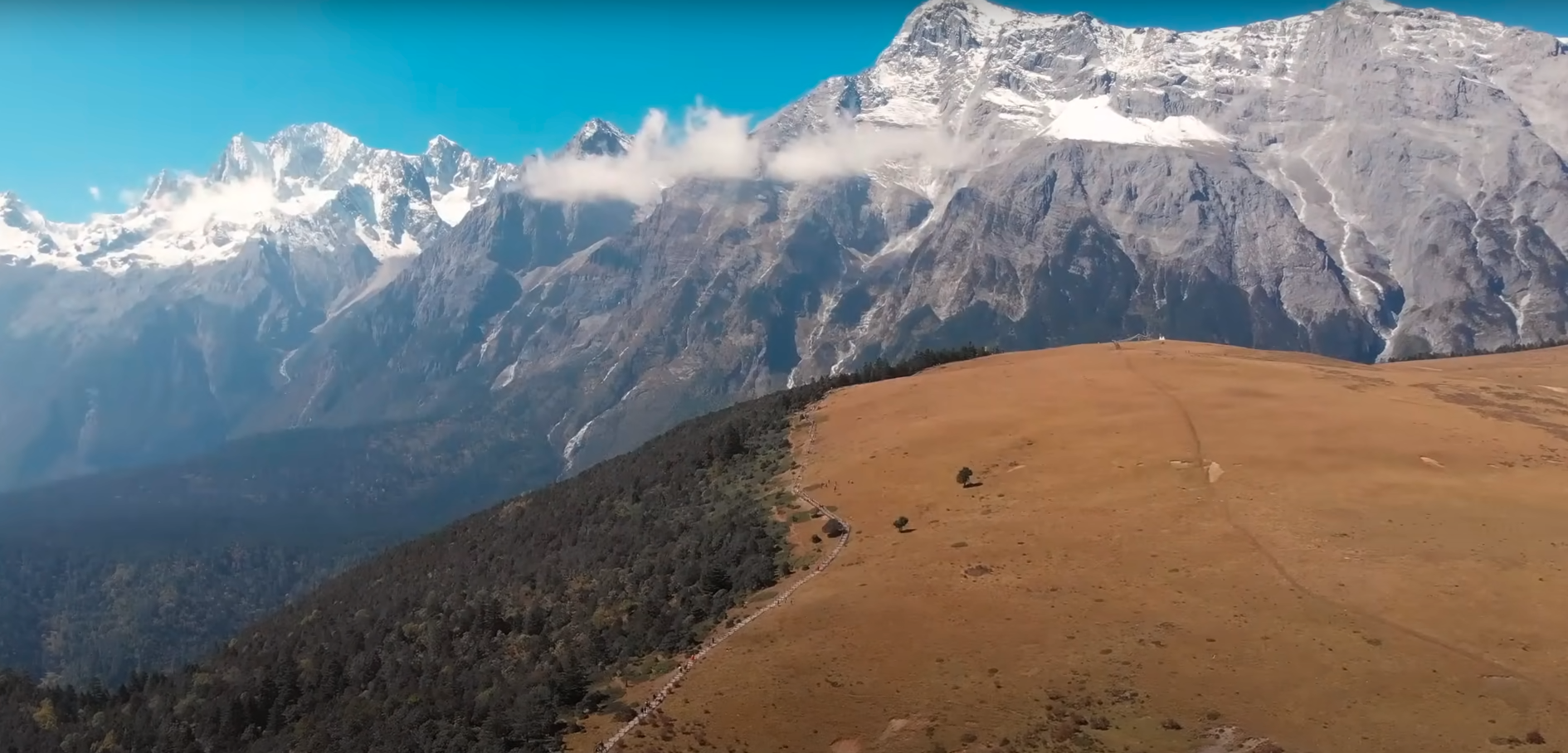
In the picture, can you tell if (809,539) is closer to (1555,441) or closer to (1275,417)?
(1275,417)

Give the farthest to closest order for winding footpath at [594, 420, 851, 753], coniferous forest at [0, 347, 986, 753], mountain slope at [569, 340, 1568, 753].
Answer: coniferous forest at [0, 347, 986, 753], winding footpath at [594, 420, 851, 753], mountain slope at [569, 340, 1568, 753]

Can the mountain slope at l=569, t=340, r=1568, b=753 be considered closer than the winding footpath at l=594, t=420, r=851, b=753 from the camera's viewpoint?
Yes

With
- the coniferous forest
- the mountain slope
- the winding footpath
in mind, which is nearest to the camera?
the mountain slope

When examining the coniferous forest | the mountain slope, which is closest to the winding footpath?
the mountain slope

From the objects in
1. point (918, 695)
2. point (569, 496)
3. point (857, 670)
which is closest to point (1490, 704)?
point (918, 695)

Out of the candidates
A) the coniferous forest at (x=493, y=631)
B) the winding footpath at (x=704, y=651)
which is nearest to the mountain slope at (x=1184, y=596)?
the winding footpath at (x=704, y=651)

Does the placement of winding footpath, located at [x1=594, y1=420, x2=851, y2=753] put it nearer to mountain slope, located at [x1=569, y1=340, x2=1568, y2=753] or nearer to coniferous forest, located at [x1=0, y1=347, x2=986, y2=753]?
mountain slope, located at [x1=569, y1=340, x2=1568, y2=753]
